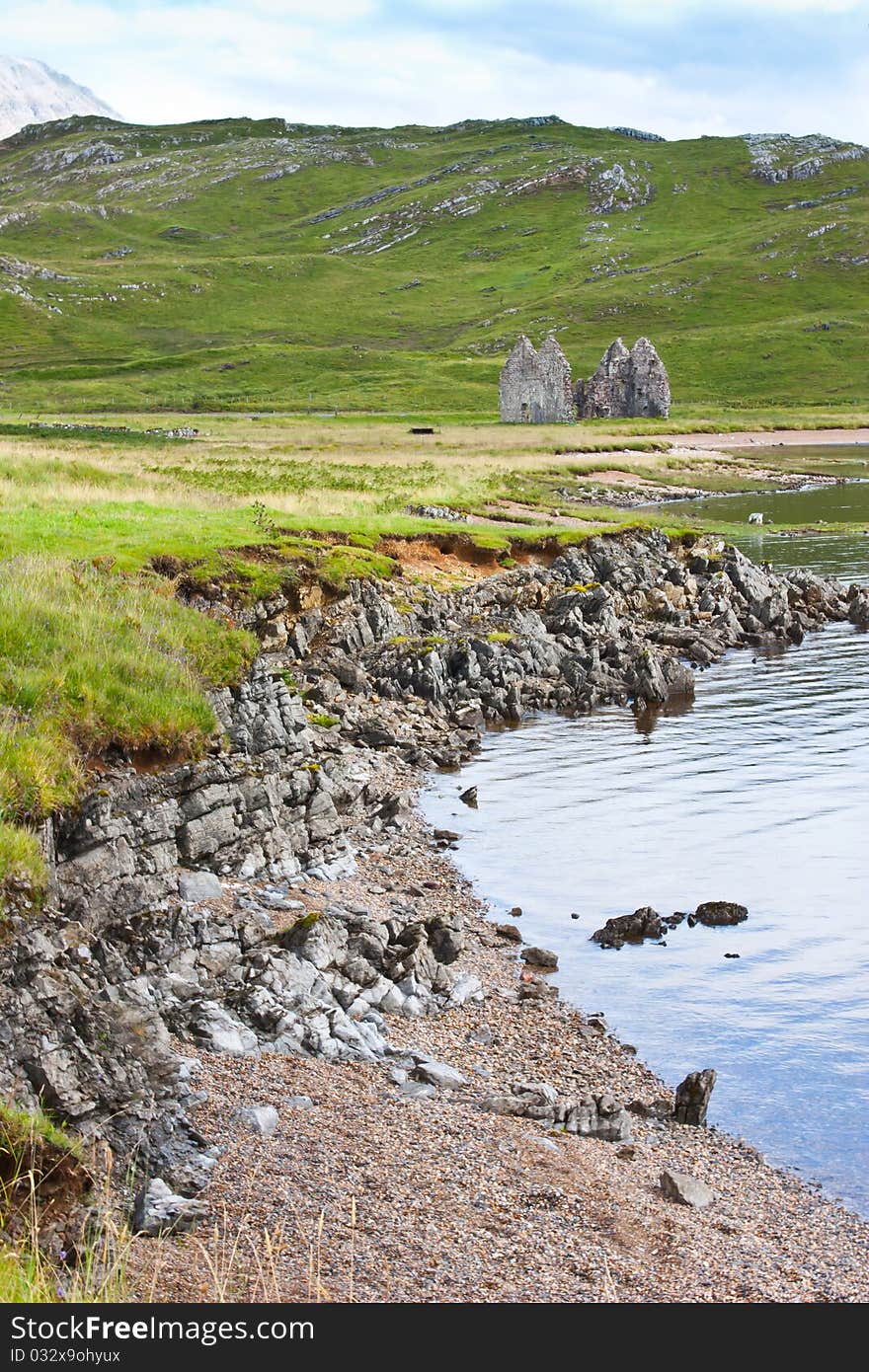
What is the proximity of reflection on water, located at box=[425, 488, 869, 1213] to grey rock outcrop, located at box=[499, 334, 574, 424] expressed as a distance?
92.4 meters

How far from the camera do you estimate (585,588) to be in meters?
45.0

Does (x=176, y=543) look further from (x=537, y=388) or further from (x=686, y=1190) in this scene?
(x=537, y=388)

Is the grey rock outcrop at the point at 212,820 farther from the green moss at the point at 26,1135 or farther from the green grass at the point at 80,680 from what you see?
the green moss at the point at 26,1135

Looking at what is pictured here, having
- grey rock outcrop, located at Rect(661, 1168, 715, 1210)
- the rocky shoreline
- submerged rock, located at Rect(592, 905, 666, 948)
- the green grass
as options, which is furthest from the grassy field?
grey rock outcrop, located at Rect(661, 1168, 715, 1210)

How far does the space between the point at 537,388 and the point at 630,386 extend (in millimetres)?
17598

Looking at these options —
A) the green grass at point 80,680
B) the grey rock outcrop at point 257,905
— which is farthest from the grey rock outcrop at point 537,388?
the green grass at point 80,680

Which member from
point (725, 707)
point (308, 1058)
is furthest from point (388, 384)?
point (308, 1058)

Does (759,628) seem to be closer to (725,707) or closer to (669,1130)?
(725,707)

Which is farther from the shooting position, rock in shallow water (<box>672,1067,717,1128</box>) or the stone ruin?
the stone ruin

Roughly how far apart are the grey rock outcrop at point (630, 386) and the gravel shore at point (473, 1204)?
12837 centimetres

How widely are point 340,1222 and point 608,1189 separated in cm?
300

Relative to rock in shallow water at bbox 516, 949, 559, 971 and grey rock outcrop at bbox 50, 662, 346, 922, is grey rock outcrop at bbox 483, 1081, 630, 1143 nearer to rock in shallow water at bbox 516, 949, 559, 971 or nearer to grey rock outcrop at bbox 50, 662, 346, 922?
rock in shallow water at bbox 516, 949, 559, 971

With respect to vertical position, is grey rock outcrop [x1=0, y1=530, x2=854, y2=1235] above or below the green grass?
below

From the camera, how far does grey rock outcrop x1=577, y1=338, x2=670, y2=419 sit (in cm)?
13588
